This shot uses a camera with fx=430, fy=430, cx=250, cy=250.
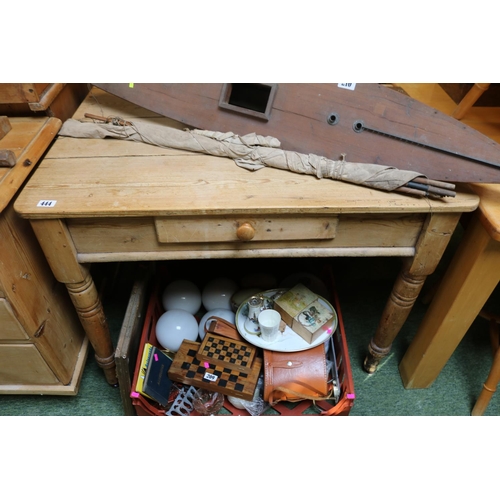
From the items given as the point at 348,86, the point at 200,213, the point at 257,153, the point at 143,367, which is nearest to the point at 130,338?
the point at 143,367

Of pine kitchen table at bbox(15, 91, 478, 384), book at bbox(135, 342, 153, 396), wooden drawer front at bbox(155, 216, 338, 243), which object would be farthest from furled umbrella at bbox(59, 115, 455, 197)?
book at bbox(135, 342, 153, 396)

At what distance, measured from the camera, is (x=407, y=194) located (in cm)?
96

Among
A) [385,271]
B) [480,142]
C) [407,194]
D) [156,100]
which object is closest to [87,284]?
[156,100]

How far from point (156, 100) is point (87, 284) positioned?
52cm

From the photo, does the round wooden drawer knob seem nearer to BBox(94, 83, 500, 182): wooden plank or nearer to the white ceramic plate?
BBox(94, 83, 500, 182): wooden plank

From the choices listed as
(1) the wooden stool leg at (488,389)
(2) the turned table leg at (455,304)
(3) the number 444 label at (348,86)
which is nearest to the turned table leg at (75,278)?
(3) the number 444 label at (348,86)

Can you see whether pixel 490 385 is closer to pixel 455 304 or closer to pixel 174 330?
pixel 455 304

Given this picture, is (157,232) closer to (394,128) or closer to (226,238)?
(226,238)

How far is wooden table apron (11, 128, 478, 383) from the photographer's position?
0.92 m

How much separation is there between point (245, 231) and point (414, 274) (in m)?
0.46

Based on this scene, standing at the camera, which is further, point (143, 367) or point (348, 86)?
point (143, 367)

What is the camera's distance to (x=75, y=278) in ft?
3.44

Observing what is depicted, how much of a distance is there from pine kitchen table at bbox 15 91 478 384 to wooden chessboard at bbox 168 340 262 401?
343 mm

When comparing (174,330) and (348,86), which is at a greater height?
(348,86)
